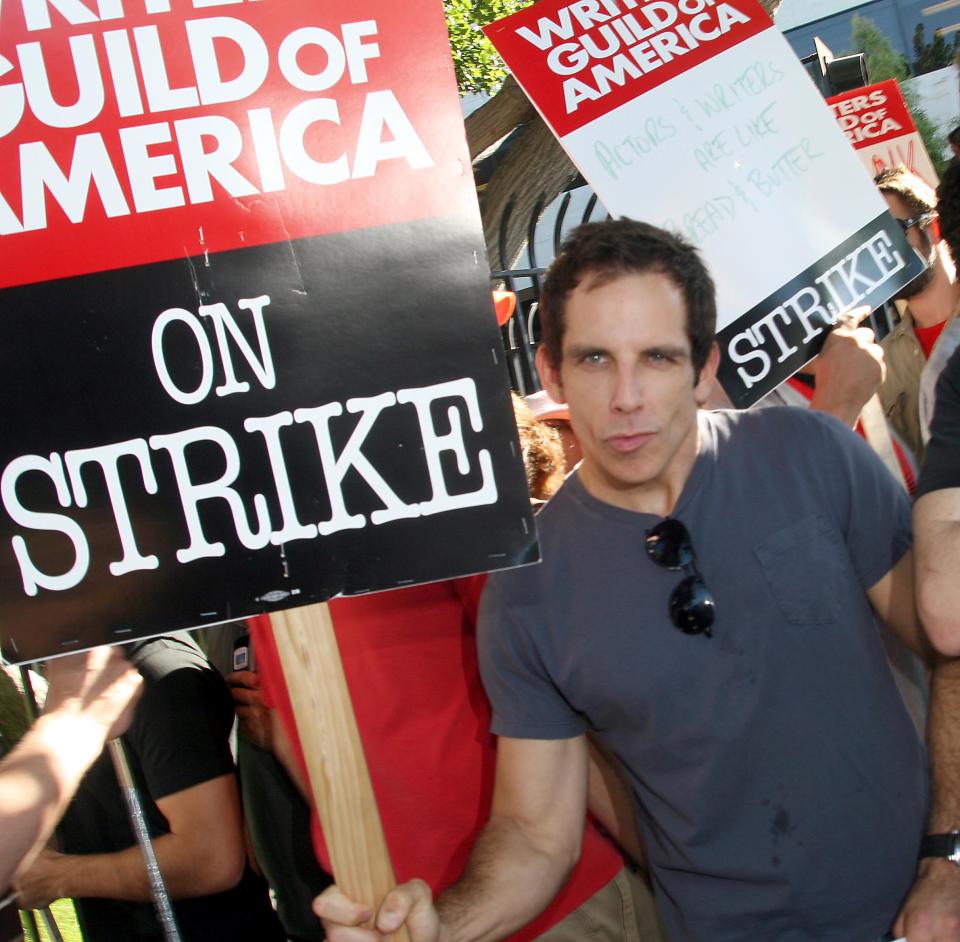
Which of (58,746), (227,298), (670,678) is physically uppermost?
(227,298)

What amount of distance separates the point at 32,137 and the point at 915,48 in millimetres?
25988

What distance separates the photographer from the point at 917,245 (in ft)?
11.6

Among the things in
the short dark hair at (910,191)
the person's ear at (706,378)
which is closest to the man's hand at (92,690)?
the person's ear at (706,378)

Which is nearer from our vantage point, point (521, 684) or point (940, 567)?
point (940, 567)

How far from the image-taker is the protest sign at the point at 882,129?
533 centimetres

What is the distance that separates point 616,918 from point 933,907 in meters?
0.69

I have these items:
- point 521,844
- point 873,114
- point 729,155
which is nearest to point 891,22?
point 873,114

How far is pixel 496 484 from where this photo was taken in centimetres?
146

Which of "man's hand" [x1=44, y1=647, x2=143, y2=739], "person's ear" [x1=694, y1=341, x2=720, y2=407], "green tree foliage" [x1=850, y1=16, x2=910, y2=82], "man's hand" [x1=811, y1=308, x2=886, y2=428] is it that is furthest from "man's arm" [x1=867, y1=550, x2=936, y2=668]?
"green tree foliage" [x1=850, y1=16, x2=910, y2=82]

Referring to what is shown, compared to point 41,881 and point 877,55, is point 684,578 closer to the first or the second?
point 41,881

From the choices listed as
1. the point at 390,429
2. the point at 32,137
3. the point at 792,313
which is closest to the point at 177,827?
the point at 390,429

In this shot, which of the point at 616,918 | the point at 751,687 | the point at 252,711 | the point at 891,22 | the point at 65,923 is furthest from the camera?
the point at 891,22

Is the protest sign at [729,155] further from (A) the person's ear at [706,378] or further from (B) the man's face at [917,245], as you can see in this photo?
(B) the man's face at [917,245]

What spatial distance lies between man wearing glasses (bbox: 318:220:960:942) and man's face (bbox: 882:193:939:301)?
194cm
